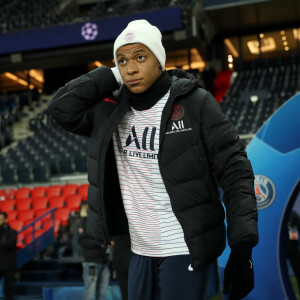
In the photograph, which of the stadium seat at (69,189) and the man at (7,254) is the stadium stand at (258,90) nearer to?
the stadium seat at (69,189)

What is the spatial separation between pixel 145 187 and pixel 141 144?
16 cm

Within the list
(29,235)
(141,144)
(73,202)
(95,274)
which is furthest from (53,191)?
(141,144)

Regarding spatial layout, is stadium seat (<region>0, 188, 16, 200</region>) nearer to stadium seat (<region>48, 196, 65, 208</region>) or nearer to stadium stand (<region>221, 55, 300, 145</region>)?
stadium seat (<region>48, 196, 65, 208</region>)

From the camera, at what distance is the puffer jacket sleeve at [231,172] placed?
181cm

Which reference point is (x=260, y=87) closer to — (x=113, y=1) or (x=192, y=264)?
(x=113, y=1)

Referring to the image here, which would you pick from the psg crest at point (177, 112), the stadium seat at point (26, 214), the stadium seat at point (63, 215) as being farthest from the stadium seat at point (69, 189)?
the psg crest at point (177, 112)

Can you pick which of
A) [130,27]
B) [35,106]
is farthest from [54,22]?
[130,27]

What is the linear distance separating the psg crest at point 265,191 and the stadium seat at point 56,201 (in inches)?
320

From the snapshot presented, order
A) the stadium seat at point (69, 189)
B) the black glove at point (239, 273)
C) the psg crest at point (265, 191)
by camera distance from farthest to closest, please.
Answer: the stadium seat at point (69, 189)
the psg crest at point (265, 191)
the black glove at point (239, 273)

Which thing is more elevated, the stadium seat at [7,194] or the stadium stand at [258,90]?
the stadium stand at [258,90]

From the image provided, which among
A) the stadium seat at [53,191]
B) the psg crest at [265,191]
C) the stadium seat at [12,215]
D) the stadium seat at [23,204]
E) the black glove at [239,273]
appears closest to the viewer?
the black glove at [239,273]

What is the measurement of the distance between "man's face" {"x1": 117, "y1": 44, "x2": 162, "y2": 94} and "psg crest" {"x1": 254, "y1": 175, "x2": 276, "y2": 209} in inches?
74.5

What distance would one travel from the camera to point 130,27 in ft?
6.66

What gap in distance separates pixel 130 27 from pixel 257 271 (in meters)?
2.28
